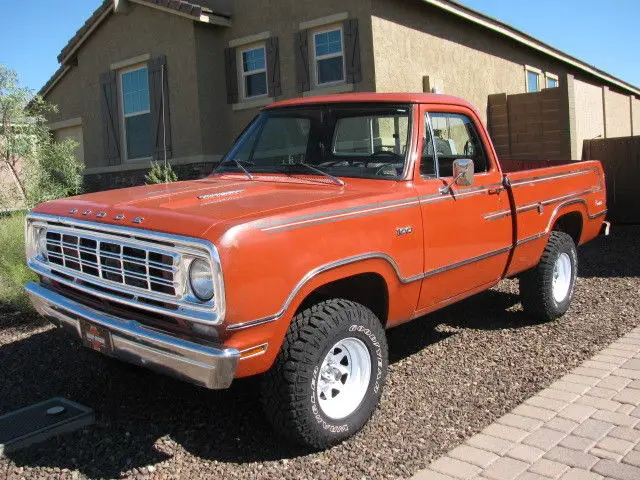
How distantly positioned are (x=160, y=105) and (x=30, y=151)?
284 cm

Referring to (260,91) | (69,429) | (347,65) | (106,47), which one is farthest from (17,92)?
(69,429)

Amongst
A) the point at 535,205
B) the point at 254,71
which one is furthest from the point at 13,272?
the point at 254,71

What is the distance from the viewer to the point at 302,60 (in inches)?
459

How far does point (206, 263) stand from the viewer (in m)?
2.99

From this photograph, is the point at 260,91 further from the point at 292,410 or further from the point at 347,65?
the point at 292,410

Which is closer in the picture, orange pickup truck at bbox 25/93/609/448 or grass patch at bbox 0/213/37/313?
orange pickup truck at bbox 25/93/609/448

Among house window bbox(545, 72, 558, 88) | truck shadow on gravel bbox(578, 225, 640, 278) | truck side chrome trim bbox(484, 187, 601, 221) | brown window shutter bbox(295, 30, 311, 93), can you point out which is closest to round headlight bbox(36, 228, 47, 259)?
truck side chrome trim bbox(484, 187, 601, 221)

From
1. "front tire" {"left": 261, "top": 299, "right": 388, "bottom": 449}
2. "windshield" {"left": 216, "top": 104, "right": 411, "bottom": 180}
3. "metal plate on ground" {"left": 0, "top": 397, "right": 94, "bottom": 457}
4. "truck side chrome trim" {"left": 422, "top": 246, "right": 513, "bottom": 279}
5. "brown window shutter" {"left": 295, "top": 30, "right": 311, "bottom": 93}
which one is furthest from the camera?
"brown window shutter" {"left": 295, "top": 30, "right": 311, "bottom": 93}

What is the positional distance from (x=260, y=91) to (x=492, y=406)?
31.9ft

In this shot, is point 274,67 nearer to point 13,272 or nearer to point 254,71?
point 254,71

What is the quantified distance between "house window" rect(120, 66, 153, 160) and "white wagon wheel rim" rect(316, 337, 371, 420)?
11.1 m

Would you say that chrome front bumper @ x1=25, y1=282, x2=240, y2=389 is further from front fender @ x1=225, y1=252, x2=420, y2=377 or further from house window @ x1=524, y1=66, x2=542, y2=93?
house window @ x1=524, y1=66, x2=542, y2=93

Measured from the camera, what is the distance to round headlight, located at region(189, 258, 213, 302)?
3.00 metres

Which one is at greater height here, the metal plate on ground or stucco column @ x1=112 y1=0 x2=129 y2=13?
stucco column @ x1=112 y1=0 x2=129 y2=13
